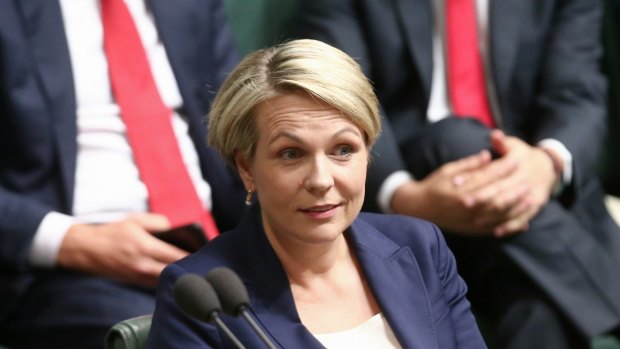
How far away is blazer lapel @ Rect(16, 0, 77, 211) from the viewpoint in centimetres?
210

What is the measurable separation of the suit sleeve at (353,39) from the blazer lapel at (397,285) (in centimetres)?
58

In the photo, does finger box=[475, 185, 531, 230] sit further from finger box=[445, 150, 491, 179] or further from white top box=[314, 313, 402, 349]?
white top box=[314, 313, 402, 349]

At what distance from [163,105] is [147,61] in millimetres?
82

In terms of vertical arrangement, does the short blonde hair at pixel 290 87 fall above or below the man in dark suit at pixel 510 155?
above

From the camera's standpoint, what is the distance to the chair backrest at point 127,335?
5.18 ft

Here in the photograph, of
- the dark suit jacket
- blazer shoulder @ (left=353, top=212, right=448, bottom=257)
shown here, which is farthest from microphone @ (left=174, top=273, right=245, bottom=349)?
blazer shoulder @ (left=353, top=212, right=448, bottom=257)

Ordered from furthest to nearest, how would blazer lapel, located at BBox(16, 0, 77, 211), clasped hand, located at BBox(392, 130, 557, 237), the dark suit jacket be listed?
1. clasped hand, located at BBox(392, 130, 557, 237)
2. blazer lapel, located at BBox(16, 0, 77, 211)
3. the dark suit jacket

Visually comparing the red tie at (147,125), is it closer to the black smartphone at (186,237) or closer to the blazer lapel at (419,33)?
the black smartphone at (186,237)

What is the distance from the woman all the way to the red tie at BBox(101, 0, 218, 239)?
0.50 m

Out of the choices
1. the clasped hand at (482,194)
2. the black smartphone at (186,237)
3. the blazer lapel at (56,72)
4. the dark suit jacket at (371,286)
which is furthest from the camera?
the clasped hand at (482,194)

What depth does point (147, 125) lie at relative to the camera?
2.18 metres

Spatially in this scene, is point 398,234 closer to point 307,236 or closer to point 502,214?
point 307,236

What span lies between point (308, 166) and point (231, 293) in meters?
0.33

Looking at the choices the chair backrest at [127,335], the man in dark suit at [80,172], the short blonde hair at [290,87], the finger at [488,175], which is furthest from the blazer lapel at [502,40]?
the chair backrest at [127,335]
